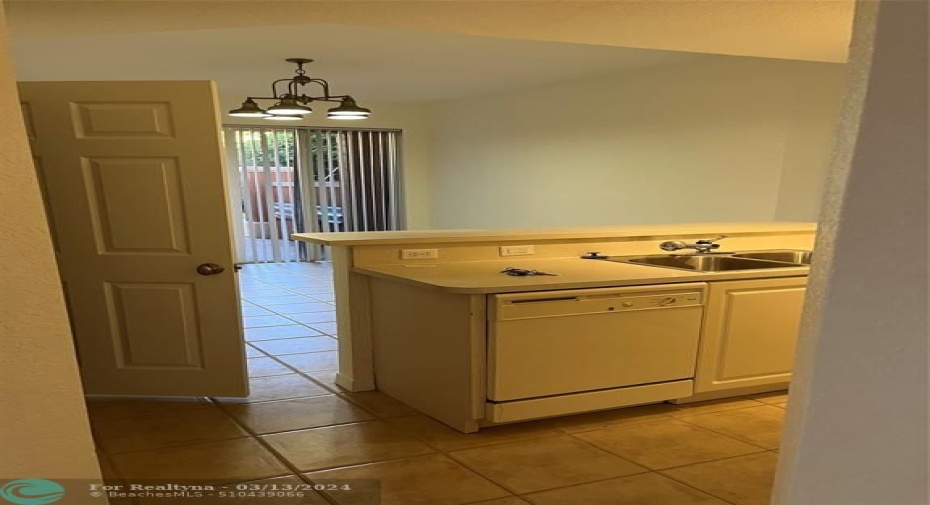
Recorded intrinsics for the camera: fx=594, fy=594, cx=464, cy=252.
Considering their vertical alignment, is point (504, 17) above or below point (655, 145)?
above

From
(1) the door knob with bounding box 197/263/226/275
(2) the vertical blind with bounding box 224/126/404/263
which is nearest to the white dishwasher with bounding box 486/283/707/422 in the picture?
(1) the door knob with bounding box 197/263/226/275

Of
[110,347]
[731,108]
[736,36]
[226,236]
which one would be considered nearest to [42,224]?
[226,236]

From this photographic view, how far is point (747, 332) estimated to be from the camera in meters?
3.09

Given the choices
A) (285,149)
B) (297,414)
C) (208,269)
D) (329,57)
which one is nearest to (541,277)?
(297,414)

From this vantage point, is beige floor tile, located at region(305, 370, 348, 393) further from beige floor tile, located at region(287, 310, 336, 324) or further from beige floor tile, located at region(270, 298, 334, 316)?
beige floor tile, located at region(270, 298, 334, 316)

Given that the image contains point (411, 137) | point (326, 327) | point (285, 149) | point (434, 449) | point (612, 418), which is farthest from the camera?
point (411, 137)

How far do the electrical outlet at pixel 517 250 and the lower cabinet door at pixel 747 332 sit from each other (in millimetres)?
992

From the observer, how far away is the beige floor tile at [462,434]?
8.68 feet

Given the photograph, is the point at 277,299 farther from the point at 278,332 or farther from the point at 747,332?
the point at 747,332

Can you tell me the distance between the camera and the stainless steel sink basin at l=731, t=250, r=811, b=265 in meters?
3.66

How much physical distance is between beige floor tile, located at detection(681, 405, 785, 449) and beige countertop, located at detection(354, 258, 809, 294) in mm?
703

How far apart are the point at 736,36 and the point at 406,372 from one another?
2.40 m

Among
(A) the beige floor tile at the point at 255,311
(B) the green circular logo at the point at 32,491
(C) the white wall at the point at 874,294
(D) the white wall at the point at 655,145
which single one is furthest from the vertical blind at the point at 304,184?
(C) the white wall at the point at 874,294

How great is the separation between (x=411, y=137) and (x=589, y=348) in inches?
268
